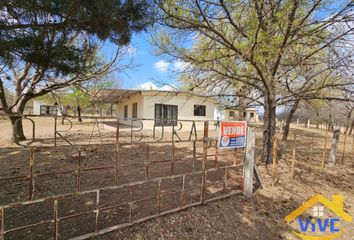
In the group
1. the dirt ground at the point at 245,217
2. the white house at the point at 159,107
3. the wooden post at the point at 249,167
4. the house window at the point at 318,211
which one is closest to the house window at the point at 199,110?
the white house at the point at 159,107

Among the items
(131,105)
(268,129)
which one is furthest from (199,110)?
(268,129)

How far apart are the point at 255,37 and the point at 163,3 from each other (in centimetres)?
161

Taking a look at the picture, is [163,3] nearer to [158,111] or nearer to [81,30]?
[81,30]

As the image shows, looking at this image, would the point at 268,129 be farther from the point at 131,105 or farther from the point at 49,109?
the point at 49,109

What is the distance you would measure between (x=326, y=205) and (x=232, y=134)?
2.15 metres

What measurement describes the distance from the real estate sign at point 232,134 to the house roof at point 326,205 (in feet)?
4.25

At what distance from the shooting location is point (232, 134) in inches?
122

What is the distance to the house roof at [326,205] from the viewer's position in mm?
3100

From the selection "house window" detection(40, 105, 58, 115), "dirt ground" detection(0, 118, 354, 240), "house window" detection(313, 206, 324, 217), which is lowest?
"house window" detection(313, 206, 324, 217)

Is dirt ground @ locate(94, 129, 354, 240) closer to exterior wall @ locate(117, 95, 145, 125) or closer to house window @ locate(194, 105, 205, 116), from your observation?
exterior wall @ locate(117, 95, 145, 125)

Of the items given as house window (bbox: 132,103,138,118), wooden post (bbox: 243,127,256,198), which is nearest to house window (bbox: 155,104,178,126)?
house window (bbox: 132,103,138,118)

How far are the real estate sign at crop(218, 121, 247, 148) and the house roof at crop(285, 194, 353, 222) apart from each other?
1296 mm

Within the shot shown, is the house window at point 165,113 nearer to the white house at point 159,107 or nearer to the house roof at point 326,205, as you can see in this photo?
the white house at point 159,107

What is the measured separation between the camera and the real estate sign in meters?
2.96
